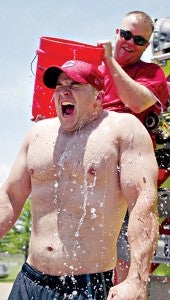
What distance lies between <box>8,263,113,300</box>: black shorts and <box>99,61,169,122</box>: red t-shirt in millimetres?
1370

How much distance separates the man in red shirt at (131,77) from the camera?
4.29 meters

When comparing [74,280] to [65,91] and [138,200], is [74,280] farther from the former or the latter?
[65,91]

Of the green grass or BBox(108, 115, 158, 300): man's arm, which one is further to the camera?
the green grass

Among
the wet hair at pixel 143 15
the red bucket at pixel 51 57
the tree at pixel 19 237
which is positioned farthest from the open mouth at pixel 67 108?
the tree at pixel 19 237

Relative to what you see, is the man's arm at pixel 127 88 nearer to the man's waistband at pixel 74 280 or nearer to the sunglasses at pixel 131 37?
the sunglasses at pixel 131 37

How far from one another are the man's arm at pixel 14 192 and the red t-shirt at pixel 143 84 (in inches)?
35.2

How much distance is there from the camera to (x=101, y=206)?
3.41 meters

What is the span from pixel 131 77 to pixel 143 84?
145mm

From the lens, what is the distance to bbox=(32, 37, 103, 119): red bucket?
4.23 meters

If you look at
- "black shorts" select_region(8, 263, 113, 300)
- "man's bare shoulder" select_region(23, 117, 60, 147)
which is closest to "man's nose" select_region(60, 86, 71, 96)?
"man's bare shoulder" select_region(23, 117, 60, 147)

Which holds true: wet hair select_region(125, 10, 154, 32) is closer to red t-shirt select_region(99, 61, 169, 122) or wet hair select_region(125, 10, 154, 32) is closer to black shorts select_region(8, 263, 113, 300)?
red t-shirt select_region(99, 61, 169, 122)

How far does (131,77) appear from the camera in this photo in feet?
15.2

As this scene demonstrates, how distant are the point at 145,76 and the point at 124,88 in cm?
36

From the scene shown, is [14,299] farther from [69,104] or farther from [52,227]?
[69,104]
